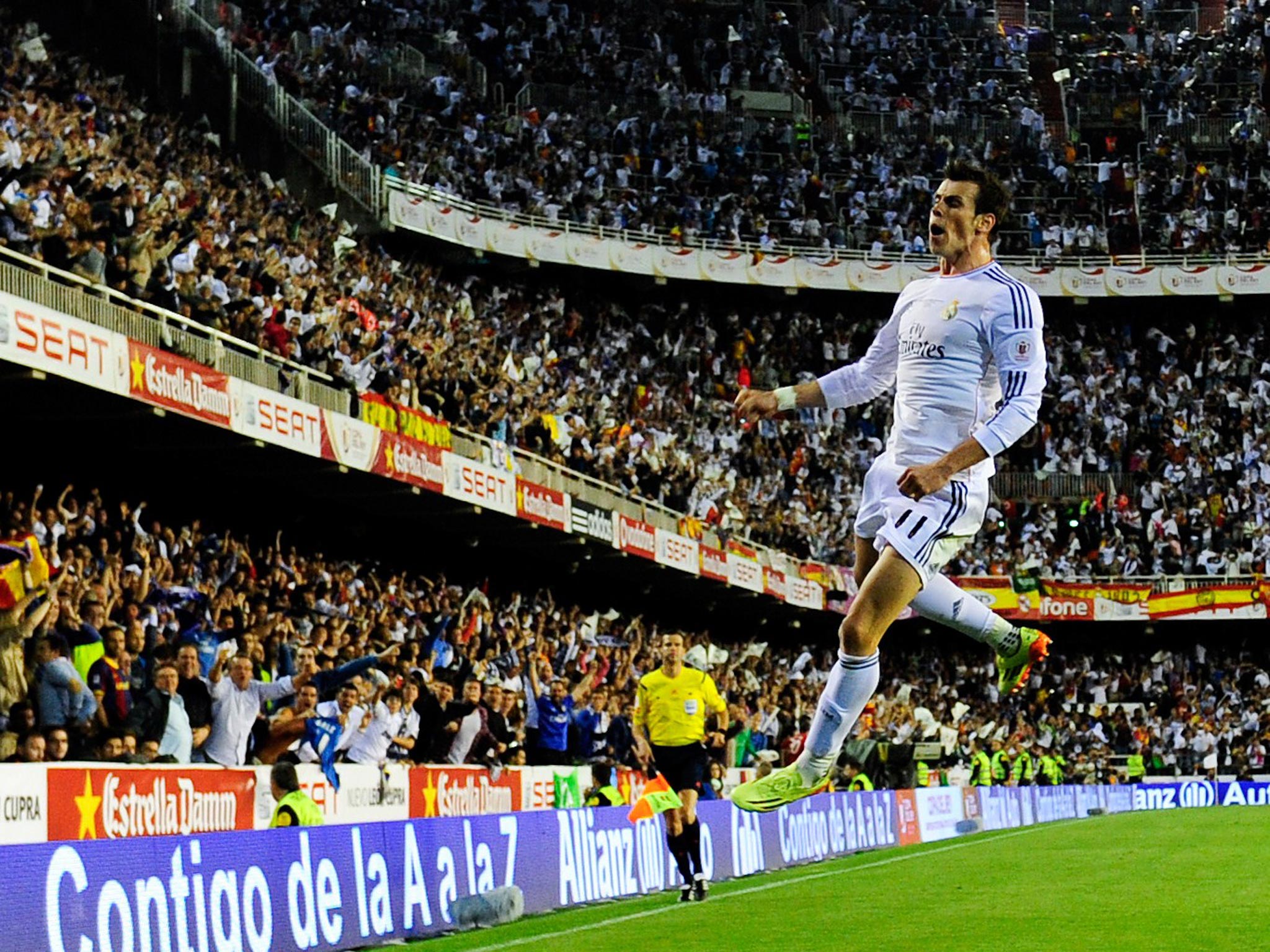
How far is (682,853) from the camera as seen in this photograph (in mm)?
15602

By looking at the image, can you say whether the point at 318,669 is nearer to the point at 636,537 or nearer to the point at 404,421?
the point at 404,421

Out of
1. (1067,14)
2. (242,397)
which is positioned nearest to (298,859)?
(242,397)

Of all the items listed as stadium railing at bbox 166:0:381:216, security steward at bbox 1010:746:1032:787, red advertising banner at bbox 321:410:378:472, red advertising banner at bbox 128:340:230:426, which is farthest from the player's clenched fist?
security steward at bbox 1010:746:1032:787

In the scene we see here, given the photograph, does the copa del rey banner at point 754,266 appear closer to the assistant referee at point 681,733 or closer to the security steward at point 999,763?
the security steward at point 999,763

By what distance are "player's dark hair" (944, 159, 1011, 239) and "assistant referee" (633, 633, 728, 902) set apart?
25.8 feet

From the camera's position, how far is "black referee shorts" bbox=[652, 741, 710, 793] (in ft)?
51.6

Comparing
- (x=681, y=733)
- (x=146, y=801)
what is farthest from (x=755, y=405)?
(x=681, y=733)

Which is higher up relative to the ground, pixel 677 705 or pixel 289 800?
pixel 677 705

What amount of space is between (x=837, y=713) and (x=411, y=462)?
19.1 meters

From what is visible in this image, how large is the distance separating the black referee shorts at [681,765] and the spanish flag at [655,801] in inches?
12.8

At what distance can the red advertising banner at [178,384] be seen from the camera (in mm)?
20250

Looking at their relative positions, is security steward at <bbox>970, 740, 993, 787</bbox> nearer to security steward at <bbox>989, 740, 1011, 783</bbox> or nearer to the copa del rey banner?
security steward at <bbox>989, 740, 1011, 783</bbox>

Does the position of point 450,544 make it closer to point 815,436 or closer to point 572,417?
point 572,417

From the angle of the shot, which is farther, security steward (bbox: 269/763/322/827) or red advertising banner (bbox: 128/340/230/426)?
red advertising banner (bbox: 128/340/230/426)
